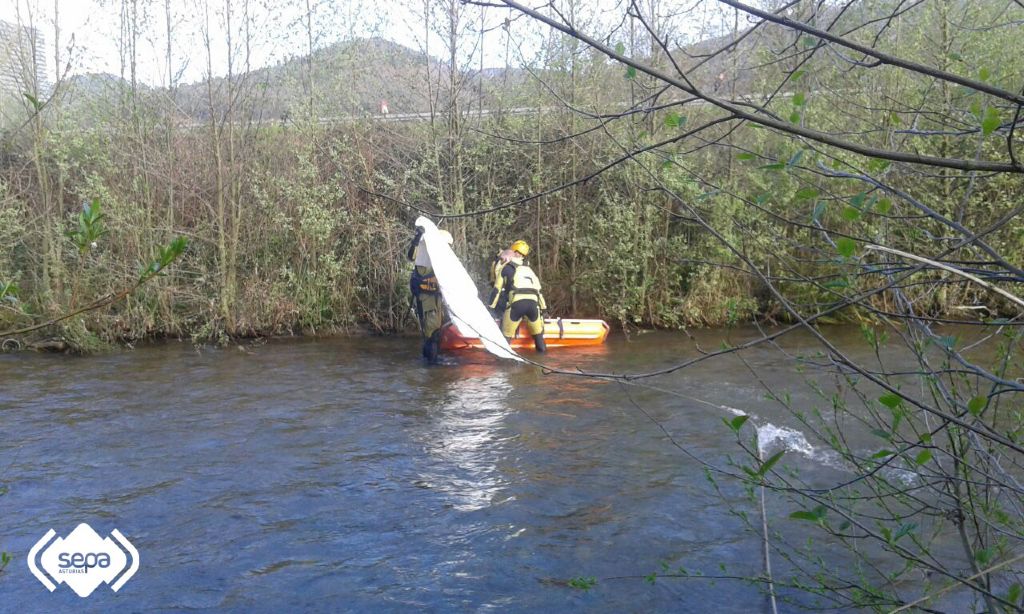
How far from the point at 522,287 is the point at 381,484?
5.53 meters

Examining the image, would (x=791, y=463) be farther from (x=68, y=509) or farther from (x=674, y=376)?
(x=68, y=509)

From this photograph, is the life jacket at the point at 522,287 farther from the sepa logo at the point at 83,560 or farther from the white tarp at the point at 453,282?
the sepa logo at the point at 83,560

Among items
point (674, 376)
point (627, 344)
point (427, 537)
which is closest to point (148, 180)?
point (627, 344)

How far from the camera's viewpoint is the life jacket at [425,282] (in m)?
12.0

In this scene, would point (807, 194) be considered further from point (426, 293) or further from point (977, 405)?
point (426, 293)

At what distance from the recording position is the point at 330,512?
6602 millimetres

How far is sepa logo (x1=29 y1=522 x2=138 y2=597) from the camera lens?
18.1 ft

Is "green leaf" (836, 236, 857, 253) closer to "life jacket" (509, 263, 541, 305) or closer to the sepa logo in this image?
the sepa logo

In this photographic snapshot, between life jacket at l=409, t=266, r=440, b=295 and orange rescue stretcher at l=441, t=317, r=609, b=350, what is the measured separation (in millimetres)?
775

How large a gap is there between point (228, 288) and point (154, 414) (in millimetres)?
4928

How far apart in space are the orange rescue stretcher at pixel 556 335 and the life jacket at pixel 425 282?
77 centimetres

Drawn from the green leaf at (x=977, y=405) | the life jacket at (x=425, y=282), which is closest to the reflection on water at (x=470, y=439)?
the life jacket at (x=425, y=282)

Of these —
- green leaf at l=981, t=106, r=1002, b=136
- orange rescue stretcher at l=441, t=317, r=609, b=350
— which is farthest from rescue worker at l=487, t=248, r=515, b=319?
green leaf at l=981, t=106, r=1002, b=136

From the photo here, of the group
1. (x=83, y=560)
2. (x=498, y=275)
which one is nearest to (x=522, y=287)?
(x=498, y=275)
